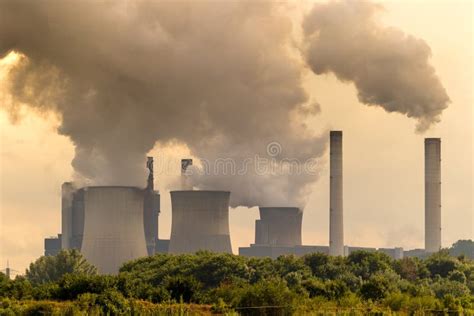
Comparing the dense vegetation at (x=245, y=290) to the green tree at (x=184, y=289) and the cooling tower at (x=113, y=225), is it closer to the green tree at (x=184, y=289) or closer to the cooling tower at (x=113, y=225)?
the green tree at (x=184, y=289)

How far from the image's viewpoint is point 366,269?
3137 inches

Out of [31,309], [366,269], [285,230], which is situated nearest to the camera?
[31,309]

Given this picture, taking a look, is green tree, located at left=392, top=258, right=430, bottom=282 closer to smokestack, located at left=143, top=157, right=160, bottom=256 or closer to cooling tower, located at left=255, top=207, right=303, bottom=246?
cooling tower, located at left=255, top=207, right=303, bottom=246

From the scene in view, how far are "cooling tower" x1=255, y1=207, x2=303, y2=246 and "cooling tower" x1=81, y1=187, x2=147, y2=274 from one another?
38539mm

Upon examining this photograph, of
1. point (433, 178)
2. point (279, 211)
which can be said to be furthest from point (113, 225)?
point (279, 211)

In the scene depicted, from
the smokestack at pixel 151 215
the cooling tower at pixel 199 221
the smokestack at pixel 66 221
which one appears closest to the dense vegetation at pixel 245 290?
the cooling tower at pixel 199 221

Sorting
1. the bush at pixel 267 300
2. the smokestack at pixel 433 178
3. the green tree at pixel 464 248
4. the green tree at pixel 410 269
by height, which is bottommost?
the bush at pixel 267 300

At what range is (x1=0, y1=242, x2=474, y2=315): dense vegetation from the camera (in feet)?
149

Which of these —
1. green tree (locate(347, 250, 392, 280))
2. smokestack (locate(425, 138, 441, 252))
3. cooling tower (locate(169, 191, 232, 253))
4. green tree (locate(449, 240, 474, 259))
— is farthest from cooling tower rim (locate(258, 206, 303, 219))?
green tree (locate(347, 250, 392, 280))

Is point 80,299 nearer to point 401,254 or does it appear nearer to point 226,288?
point 226,288

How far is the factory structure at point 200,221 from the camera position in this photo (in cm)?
11769

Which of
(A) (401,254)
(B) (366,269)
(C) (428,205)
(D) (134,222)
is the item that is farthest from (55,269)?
(A) (401,254)

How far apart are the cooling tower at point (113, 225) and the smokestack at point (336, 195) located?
24.3 meters

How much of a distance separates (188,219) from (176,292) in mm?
66411
